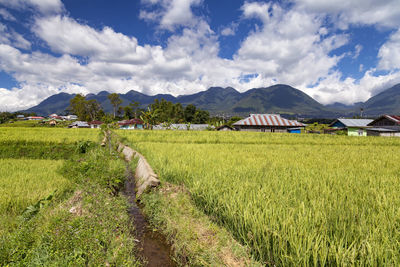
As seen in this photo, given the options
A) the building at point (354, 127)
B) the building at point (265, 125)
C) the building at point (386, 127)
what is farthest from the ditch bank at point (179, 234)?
the building at point (354, 127)

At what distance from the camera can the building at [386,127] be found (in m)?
32.5

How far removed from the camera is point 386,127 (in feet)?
115

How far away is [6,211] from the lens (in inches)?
141

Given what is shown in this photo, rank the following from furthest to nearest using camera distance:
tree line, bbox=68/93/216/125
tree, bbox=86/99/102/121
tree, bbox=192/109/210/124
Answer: tree, bbox=86/99/102/121, tree, bbox=192/109/210/124, tree line, bbox=68/93/216/125

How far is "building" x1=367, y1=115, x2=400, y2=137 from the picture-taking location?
3252cm

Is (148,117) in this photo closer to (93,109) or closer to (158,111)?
(158,111)

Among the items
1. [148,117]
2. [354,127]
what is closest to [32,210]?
[148,117]

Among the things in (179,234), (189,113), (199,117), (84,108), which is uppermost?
(84,108)

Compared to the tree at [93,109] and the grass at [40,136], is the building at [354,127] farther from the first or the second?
the tree at [93,109]

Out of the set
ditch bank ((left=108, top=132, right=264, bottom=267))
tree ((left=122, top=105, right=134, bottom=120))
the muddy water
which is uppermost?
tree ((left=122, top=105, right=134, bottom=120))

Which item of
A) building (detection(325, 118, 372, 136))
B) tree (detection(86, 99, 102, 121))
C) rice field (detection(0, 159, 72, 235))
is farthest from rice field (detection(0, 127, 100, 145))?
tree (detection(86, 99, 102, 121))

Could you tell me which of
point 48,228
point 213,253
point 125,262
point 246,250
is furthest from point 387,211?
point 48,228

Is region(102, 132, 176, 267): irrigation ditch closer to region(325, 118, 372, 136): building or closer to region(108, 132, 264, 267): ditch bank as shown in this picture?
region(108, 132, 264, 267): ditch bank

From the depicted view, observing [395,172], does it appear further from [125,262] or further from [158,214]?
[125,262]
